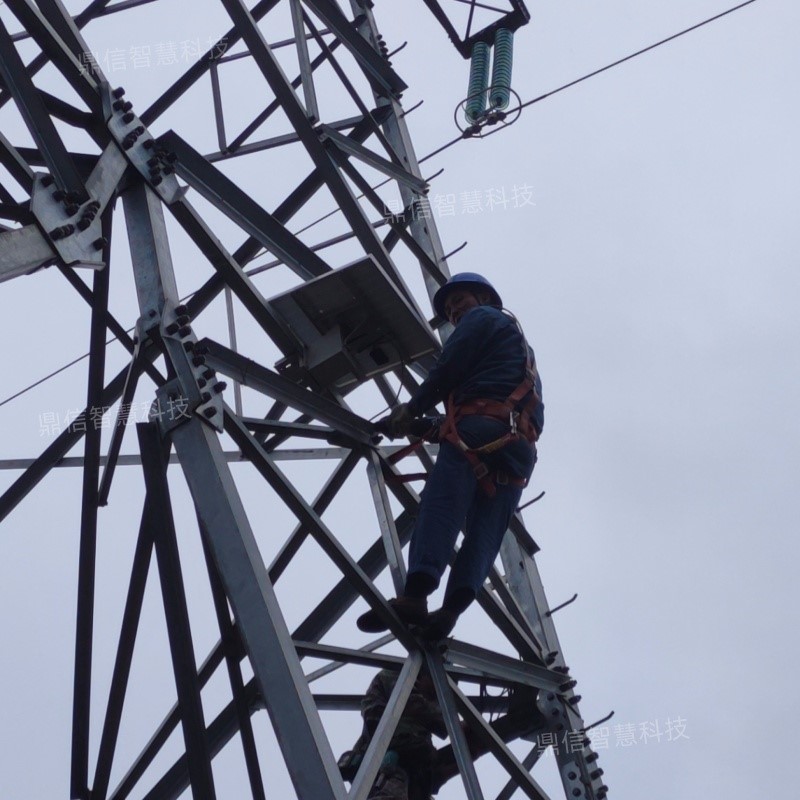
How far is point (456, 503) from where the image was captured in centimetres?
691

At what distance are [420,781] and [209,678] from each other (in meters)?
1.31

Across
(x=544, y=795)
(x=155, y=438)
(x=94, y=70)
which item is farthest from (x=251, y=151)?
(x=544, y=795)

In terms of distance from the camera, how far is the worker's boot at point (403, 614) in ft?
21.8

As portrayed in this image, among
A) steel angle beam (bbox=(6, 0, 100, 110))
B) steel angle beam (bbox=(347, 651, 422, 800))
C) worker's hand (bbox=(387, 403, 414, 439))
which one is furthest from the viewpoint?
worker's hand (bbox=(387, 403, 414, 439))

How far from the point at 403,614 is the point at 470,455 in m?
0.91

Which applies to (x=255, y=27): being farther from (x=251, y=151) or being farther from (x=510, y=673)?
(x=510, y=673)

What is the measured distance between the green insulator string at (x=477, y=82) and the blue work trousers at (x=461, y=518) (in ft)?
15.0

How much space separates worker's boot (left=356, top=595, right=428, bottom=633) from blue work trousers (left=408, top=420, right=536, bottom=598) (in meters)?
0.15

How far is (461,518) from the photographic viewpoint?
6.91 metres

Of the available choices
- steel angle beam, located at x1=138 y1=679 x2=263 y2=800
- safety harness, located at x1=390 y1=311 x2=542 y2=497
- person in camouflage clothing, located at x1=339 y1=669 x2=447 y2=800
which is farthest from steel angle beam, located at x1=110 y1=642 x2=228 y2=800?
safety harness, located at x1=390 y1=311 x2=542 y2=497

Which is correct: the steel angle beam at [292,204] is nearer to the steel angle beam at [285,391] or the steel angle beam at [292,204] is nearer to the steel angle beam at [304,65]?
the steel angle beam at [304,65]

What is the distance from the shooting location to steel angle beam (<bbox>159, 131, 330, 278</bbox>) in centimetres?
724

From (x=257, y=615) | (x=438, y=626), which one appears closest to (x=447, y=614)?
(x=438, y=626)

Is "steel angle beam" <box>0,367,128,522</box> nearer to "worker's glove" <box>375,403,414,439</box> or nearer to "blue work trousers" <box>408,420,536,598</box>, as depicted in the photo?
"worker's glove" <box>375,403,414,439</box>
